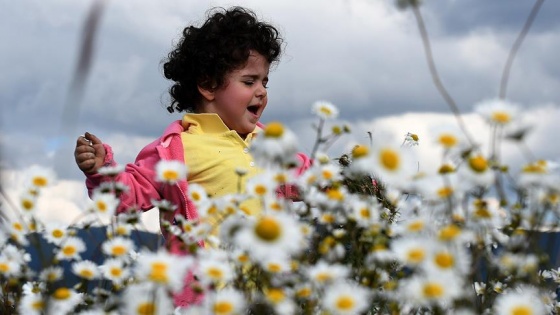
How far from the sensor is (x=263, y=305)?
4.59 ft

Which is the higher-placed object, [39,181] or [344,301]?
[39,181]

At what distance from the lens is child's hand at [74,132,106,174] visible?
9.01 ft

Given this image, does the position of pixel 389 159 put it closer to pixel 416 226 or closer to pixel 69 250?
pixel 416 226

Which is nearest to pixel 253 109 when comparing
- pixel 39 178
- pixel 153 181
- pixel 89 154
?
pixel 153 181

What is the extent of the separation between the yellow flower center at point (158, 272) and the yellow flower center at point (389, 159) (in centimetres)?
42

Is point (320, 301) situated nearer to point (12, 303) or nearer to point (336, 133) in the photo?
point (336, 133)

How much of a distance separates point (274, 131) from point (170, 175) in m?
0.40

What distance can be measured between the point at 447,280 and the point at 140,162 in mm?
2031

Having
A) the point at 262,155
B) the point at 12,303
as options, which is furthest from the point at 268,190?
the point at 12,303

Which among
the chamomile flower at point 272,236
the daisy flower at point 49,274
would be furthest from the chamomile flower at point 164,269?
the daisy flower at point 49,274

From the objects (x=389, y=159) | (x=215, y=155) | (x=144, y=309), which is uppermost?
(x=215, y=155)

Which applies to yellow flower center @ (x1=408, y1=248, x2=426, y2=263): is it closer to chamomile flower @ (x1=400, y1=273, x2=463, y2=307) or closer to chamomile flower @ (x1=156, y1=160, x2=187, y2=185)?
chamomile flower @ (x1=400, y1=273, x2=463, y2=307)

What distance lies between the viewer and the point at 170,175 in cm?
184

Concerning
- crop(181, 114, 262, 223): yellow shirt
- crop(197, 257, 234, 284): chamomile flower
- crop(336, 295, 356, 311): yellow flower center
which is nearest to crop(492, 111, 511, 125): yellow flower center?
crop(336, 295, 356, 311): yellow flower center
